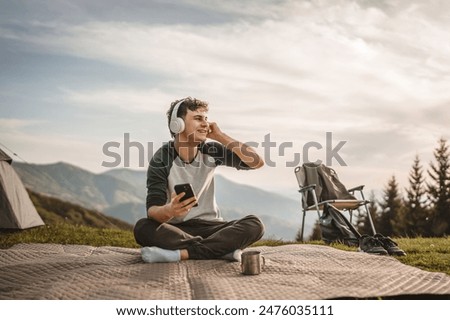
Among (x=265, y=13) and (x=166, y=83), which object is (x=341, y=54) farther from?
(x=166, y=83)

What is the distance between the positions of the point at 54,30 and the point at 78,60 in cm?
38

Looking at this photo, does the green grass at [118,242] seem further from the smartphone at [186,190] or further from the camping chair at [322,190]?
the smartphone at [186,190]

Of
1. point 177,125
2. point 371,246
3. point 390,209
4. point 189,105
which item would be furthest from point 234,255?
point 390,209

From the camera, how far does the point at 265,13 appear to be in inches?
175

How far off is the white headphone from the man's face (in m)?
0.04

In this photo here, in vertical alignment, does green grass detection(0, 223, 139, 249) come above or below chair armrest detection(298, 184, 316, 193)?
below

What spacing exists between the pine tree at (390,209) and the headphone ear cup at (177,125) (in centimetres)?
2285

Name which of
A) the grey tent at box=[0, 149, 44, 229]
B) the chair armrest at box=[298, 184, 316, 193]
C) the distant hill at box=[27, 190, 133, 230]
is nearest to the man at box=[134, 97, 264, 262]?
the chair armrest at box=[298, 184, 316, 193]

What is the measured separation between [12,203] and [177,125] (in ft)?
11.7

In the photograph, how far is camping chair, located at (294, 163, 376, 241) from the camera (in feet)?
16.7

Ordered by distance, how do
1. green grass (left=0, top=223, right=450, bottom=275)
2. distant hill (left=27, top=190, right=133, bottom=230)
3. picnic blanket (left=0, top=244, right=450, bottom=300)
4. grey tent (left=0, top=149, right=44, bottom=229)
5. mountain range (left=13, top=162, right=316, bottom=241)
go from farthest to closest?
1. mountain range (left=13, top=162, right=316, bottom=241)
2. distant hill (left=27, top=190, right=133, bottom=230)
3. grey tent (left=0, top=149, right=44, bottom=229)
4. green grass (left=0, top=223, right=450, bottom=275)
5. picnic blanket (left=0, top=244, right=450, bottom=300)

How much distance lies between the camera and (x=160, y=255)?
116 inches

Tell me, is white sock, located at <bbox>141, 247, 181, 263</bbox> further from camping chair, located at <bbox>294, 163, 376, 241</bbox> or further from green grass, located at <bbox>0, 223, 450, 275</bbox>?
camping chair, located at <bbox>294, 163, 376, 241</bbox>
